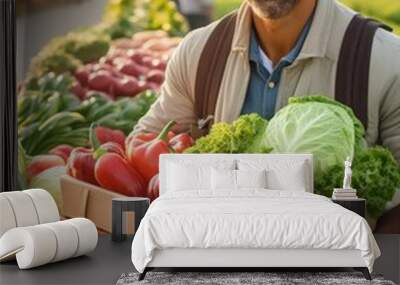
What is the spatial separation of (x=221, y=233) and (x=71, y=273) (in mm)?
1139

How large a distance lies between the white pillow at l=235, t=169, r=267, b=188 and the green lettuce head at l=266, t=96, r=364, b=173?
23.5 inches

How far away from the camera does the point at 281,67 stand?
7062 millimetres

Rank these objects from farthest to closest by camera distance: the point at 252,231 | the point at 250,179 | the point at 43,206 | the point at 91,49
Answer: the point at 91,49 → the point at 250,179 → the point at 43,206 → the point at 252,231

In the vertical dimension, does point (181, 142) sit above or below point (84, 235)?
above

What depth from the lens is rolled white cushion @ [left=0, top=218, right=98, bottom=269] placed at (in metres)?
5.39

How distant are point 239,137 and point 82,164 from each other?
60.0 inches

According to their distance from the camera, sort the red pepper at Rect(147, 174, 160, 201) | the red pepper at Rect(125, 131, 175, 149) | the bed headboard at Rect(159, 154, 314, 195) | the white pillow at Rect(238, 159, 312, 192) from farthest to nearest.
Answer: the red pepper at Rect(125, 131, 175, 149) < the red pepper at Rect(147, 174, 160, 201) < the bed headboard at Rect(159, 154, 314, 195) < the white pillow at Rect(238, 159, 312, 192)

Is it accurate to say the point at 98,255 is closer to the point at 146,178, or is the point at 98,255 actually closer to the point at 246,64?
the point at 146,178

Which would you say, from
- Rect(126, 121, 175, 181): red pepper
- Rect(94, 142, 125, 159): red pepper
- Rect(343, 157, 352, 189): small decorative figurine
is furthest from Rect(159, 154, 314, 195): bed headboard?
Rect(94, 142, 125, 159): red pepper

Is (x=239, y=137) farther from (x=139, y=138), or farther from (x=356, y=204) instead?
(x=356, y=204)

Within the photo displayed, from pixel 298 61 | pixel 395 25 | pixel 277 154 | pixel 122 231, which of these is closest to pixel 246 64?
pixel 298 61

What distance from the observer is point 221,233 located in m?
4.99

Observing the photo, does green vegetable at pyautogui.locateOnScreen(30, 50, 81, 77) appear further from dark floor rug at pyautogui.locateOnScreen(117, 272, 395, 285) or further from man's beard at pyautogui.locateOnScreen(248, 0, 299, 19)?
dark floor rug at pyautogui.locateOnScreen(117, 272, 395, 285)

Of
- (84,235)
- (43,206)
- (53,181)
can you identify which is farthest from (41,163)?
(84,235)
